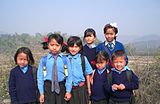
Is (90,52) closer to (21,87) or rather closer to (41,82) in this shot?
(41,82)

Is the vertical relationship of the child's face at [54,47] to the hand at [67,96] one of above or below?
above

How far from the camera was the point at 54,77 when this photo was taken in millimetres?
3617

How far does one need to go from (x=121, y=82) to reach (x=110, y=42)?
80cm

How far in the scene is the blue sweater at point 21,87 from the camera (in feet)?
12.0

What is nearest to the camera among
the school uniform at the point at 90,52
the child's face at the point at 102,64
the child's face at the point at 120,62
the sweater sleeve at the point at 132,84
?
the sweater sleeve at the point at 132,84

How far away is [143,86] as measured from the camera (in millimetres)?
5164

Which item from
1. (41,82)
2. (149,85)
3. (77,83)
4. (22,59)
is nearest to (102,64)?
(77,83)

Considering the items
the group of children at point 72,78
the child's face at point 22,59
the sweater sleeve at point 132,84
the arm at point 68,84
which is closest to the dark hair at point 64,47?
the group of children at point 72,78

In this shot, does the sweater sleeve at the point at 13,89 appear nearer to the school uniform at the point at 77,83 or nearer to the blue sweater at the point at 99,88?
the school uniform at the point at 77,83

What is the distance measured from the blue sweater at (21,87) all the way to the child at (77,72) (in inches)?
24.8

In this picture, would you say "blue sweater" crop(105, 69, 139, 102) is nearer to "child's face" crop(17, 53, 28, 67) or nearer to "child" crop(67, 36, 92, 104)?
"child" crop(67, 36, 92, 104)

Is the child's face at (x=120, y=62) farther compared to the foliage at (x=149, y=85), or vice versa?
the foliage at (x=149, y=85)

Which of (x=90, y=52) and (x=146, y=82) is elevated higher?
(x=90, y=52)

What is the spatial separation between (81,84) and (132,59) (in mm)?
2530
